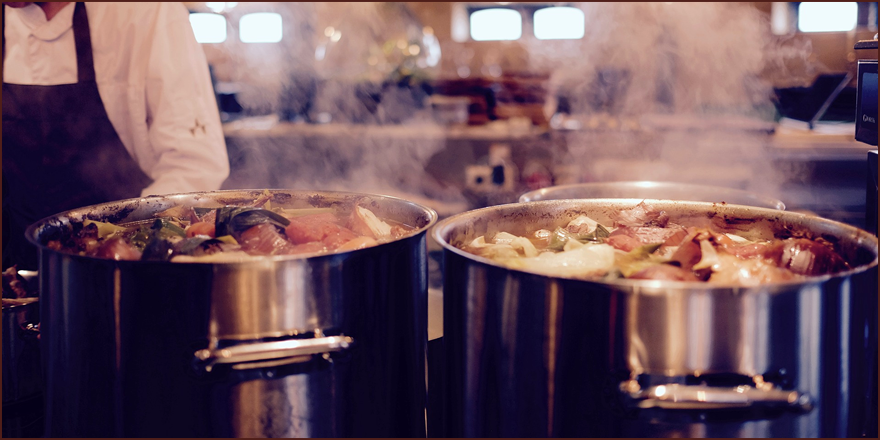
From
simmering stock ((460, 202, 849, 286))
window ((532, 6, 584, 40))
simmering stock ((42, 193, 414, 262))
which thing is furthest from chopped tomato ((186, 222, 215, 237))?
window ((532, 6, 584, 40))

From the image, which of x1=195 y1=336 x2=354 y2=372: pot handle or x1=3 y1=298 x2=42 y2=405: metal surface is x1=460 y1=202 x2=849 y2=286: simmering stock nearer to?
x1=195 y1=336 x2=354 y2=372: pot handle

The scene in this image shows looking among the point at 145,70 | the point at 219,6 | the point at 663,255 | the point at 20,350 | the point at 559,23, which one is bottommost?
the point at 20,350

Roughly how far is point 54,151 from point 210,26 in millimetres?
6715

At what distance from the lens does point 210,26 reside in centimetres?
835

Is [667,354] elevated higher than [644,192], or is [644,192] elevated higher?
[644,192]

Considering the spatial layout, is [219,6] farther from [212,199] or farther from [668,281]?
[668,281]

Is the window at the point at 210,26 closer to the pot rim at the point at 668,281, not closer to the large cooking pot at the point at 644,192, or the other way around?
the large cooking pot at the point at 644,192

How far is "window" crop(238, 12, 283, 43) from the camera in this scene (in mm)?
8188

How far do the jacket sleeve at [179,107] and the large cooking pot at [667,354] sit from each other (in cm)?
161

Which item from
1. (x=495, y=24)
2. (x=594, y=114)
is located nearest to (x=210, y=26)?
(x=495, y=24)

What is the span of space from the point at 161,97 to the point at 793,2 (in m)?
6.92

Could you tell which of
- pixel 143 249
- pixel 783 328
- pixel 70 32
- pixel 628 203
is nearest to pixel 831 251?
pixel 783 328

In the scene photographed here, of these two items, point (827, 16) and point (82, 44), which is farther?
point (827, 16)

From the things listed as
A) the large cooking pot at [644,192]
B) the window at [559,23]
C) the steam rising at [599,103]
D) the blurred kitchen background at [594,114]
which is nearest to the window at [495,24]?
the window at [559,23]
